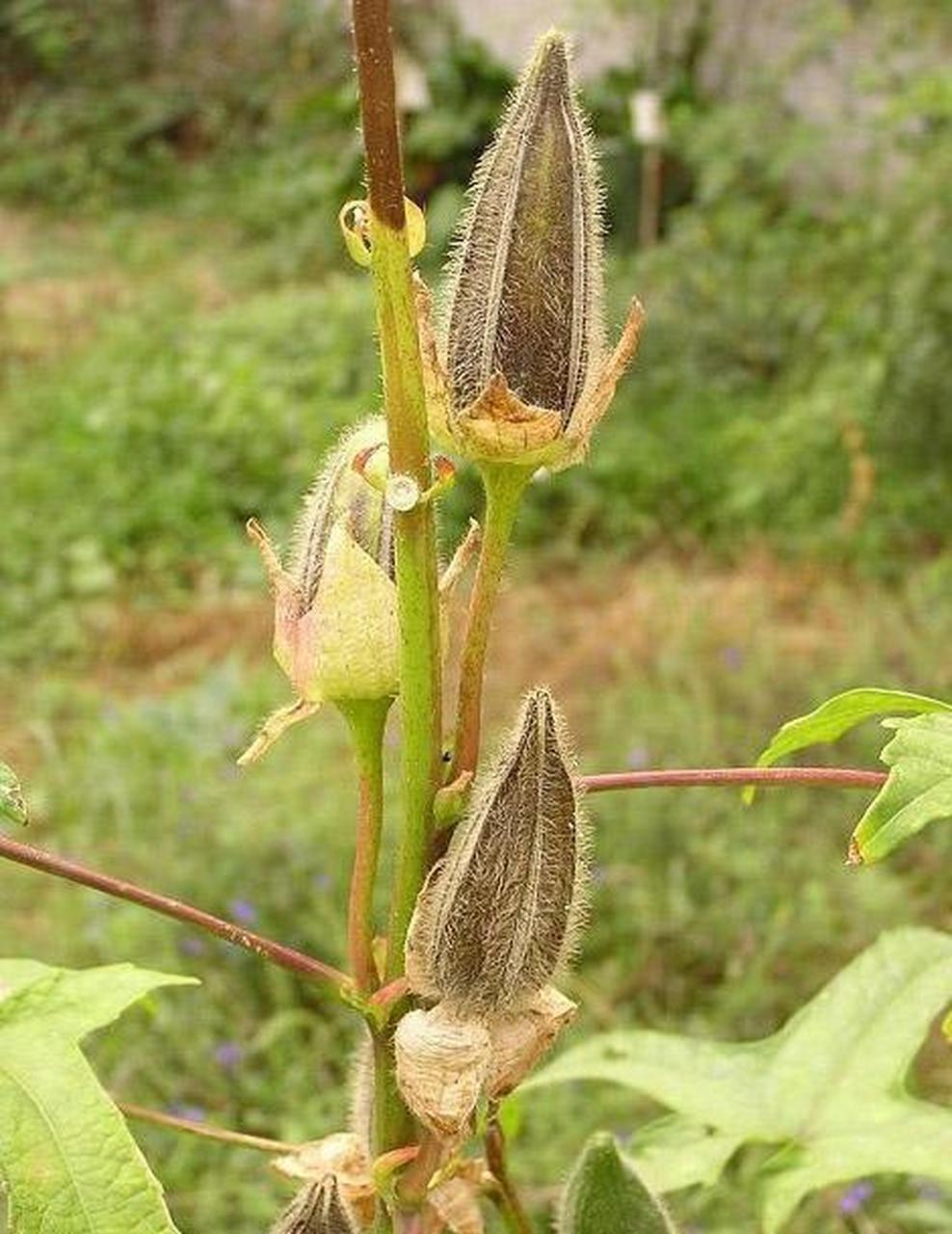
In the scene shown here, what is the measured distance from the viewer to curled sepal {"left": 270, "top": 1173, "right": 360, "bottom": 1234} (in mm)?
708

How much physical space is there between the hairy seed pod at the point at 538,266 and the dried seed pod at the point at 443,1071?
0.74 feet

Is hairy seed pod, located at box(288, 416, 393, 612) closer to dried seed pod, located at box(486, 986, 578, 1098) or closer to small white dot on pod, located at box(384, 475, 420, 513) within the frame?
small white dot on pod, located at box(384, 475, 420, 513)

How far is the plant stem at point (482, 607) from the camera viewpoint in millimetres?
685

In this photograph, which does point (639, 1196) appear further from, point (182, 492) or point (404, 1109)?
point (182, 492)

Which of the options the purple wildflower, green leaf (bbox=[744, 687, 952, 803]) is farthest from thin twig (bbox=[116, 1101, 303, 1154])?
the purple wildflower

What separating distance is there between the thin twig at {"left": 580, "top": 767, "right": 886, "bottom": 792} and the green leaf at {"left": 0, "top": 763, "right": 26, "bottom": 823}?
0.21m

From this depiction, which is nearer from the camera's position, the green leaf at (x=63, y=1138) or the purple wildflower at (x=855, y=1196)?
the green leaf at (x=63, y=1138)

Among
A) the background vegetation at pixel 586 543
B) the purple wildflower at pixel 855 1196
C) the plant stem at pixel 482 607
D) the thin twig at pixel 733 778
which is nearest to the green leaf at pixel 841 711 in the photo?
the thin twig at pixel 733 778

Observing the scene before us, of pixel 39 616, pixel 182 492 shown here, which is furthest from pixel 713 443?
pixel 39 616

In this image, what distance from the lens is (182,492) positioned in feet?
16.1

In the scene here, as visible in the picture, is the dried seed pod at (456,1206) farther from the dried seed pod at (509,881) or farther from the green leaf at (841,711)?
the green leaf at (841,711)

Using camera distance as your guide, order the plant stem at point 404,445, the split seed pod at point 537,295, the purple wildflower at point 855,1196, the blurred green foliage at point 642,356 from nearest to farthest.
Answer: the plant stem at point 404,445, the split seed pod at point 537,295, the purple wildflower at point 855,1196, the blurred green foliage at point 642,356

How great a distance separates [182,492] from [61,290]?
205 centimetres

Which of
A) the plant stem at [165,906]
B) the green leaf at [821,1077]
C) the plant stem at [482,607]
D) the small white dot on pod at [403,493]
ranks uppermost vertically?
the small white dot on pod at [403,493]
